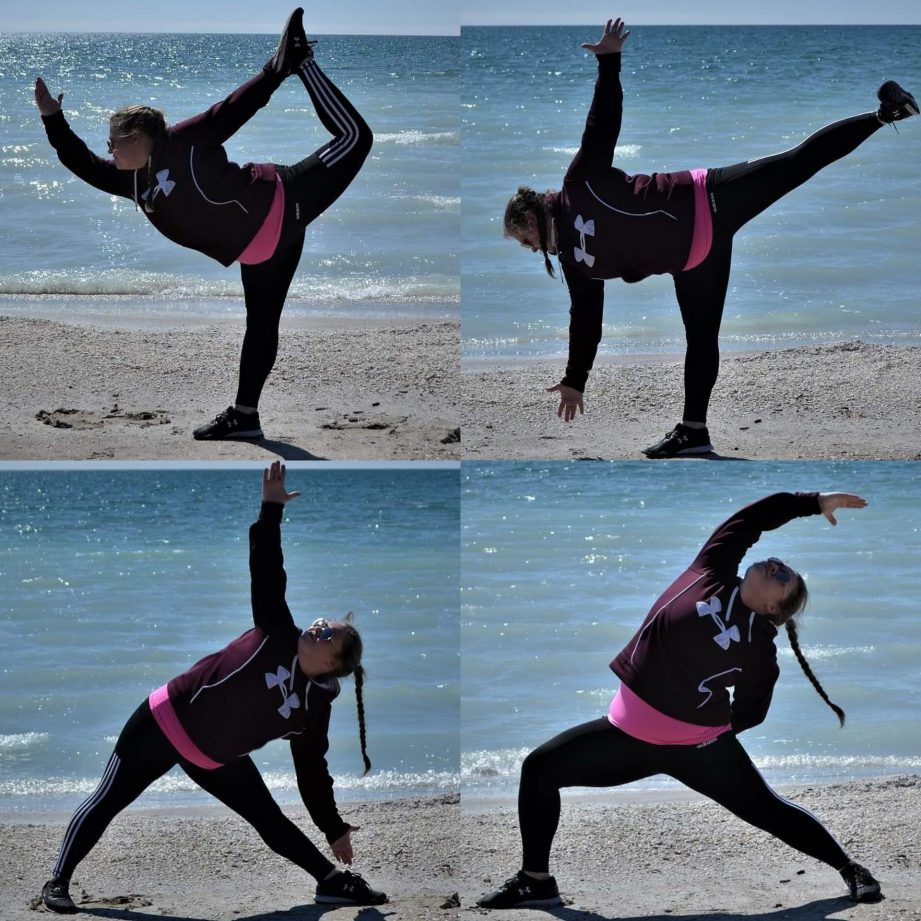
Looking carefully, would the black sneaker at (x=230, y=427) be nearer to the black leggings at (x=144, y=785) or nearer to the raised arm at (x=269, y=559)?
the raised arm at (x=269, y=559)

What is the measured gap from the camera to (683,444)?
567 centimetres

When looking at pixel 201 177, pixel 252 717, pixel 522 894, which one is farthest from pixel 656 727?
pixel 201 177

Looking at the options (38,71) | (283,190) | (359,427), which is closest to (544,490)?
(359,427)

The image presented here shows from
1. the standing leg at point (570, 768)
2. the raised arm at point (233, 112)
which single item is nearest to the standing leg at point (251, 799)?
the standing leg at point (570, 768)

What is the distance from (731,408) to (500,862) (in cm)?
256

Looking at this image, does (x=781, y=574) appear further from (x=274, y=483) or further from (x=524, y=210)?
(x=274, y=483)

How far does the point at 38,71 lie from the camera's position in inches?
641

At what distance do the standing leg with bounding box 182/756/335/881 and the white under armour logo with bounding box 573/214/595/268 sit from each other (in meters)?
2.39

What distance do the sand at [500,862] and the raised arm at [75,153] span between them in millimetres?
2873

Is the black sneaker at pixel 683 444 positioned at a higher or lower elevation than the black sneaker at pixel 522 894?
higher

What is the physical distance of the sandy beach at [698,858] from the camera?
191 inches

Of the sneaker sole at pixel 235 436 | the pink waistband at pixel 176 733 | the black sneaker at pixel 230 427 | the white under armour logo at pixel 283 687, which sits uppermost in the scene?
the black sneaker at pixel 230 427

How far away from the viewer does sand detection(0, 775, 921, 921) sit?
4941mm

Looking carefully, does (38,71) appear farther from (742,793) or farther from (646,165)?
(742,793)
